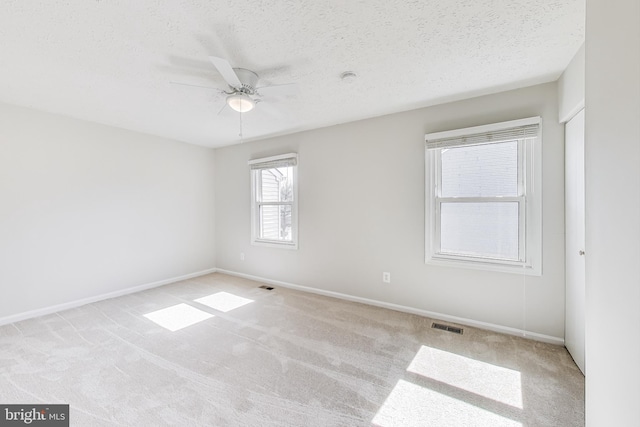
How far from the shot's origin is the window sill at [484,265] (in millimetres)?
2486

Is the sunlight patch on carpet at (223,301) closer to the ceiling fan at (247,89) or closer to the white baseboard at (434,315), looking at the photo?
the white baseboard at (434,315)

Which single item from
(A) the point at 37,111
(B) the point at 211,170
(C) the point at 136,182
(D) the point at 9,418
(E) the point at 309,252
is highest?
(A) the point at 37,111

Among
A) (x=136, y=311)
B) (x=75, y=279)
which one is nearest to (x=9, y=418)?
(x=136, y=311)

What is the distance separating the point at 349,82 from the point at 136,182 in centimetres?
344

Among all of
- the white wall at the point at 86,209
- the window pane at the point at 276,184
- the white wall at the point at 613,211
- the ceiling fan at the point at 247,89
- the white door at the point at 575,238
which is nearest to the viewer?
the white wall at the point at 613,211

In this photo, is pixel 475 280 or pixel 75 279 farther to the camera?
pixel 75 279

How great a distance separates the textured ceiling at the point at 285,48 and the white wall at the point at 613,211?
82cm

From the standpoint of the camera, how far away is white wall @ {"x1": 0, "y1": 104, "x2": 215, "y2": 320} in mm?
2898

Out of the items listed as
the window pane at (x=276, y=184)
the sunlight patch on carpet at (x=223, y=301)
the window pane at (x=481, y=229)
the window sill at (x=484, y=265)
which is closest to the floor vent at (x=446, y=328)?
the window sill at (x=484, y=265)

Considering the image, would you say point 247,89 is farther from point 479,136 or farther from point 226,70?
point 479,136

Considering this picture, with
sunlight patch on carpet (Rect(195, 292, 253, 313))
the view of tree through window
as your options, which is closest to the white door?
the view of tree through window

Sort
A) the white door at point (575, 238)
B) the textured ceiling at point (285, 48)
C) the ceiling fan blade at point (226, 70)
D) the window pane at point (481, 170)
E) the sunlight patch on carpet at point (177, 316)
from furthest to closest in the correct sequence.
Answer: the sunlight patch on carpet at point (177, 316) → the window pane at point (481, 170) → the white door at point (575, 238) → the ceiling fan blade at point (226, 70) → the textured ceiling at point (285, 48)

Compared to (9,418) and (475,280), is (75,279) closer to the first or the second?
Answer: (9,418)

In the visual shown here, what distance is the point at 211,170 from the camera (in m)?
4.96
